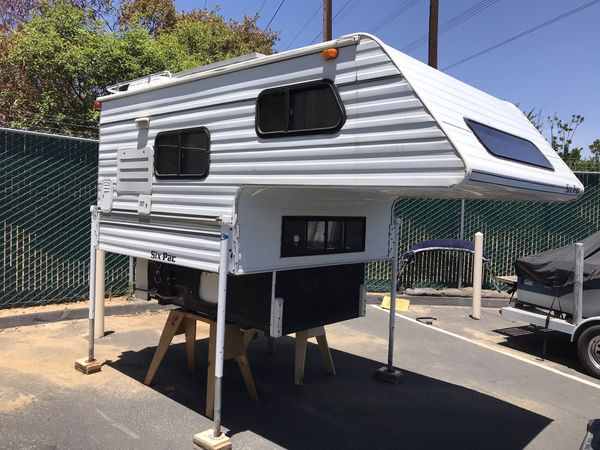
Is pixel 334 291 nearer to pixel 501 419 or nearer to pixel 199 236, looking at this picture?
pixel 199 236

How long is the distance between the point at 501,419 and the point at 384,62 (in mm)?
3294

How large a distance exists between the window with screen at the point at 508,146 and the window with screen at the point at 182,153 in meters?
2.06

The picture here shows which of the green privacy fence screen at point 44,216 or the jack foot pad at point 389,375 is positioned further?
the green privacy fence screen at point 44,216

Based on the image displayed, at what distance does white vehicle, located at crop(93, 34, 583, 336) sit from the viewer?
290 centimetres

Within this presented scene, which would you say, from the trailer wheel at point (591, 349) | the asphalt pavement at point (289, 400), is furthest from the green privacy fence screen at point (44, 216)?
the trailer wheel at point (591, 349)

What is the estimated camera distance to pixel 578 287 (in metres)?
6.02

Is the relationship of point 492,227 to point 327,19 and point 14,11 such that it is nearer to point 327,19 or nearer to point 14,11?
point 327,19

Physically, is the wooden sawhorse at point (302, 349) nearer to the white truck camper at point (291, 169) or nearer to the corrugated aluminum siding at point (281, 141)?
the white truck camper at point (291, 169)

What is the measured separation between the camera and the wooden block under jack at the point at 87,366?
4949mm

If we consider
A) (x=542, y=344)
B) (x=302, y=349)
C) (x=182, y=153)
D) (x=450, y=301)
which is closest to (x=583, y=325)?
(x=542, y=344)

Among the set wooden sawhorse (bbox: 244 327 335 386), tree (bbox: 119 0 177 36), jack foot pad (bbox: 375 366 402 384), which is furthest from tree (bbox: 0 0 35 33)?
jack foot pad (bbox: 375 366 402 384)

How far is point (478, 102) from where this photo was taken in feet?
12.0

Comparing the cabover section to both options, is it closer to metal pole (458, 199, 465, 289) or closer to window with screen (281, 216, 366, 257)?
window with screen (281, 216, 366, 257)

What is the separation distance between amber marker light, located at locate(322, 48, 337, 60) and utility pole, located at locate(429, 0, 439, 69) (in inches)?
415
